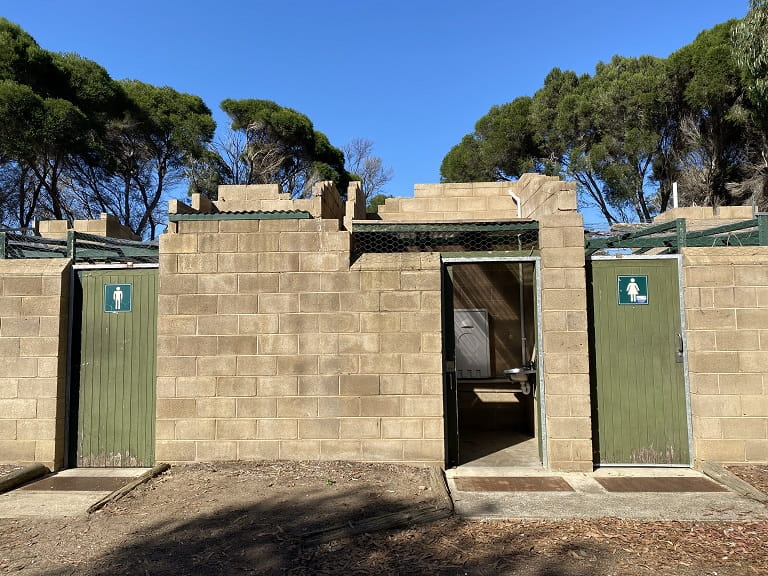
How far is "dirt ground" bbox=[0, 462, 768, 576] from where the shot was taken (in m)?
3.35

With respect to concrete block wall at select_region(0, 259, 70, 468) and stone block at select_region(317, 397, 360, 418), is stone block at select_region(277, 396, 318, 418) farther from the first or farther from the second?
concrete block wall at select_region(0, 259, 70, 468)

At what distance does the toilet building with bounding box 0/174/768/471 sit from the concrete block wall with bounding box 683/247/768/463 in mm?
19

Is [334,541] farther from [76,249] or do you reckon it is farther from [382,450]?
[76,249]

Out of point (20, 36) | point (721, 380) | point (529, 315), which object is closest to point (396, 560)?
point (721, 380)

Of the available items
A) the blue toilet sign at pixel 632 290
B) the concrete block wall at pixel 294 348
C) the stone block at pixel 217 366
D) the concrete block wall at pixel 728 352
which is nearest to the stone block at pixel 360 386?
the concrete block wall at pixel 294 348

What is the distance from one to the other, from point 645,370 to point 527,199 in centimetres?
326

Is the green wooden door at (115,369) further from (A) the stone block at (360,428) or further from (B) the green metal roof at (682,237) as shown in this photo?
(B) the green metal roof at (682,237)

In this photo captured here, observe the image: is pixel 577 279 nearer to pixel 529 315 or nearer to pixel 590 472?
pixel 590 472

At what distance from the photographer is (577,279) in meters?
5.54

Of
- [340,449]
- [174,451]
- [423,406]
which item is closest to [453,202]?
[423,406]

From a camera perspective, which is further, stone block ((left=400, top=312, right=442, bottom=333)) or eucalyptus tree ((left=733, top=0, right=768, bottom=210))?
eucalyptus tree ((left=733, top=0, right=768, bottom=210))

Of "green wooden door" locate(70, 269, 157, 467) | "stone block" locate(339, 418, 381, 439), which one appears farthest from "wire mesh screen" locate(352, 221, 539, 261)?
"green wooden door" locate(70, 269, 157, 467)

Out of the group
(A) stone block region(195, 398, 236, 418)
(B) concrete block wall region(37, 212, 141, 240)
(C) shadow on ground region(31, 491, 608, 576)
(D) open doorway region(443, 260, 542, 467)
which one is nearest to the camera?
(C) shadow on ground region(31, 491, 608, 576)

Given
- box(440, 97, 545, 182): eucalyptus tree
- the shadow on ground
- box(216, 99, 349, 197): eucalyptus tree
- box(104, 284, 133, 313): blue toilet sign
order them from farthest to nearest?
box(216, 99, 349, 197): eucalyptus tree → box(440, 97, 545, 182): eucalyptus tree → box(104, 284, 133, 313): blue toilet sign → the shadow on ground
